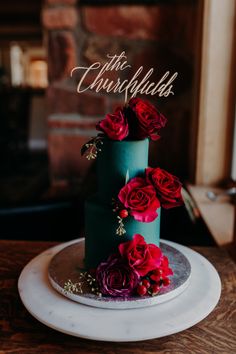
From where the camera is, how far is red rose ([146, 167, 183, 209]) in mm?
652

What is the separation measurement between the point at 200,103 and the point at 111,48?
0.45 metres

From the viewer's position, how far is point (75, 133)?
5.59 ft

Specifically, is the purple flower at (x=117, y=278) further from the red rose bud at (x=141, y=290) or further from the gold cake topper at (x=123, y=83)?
the gold cake topper at (x=123, y=83)

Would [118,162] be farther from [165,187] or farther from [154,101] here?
[154,101]

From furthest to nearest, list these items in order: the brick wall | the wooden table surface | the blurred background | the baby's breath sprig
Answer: the brick wall → the blurred background → the baby's breath sprig → the wooden table surface

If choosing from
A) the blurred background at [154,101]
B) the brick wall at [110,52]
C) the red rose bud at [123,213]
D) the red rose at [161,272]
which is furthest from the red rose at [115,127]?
the brick wall at [110,52]

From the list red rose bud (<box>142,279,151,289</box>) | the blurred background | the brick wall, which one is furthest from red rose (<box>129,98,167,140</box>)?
the brick wall

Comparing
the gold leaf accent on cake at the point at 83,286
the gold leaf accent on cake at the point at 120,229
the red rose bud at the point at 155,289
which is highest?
the gold leaf accent on cake at the point at 120,229

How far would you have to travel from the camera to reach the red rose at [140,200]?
62 centimetres

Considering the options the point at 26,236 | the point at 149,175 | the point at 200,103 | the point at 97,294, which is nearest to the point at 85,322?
the point at 97,294

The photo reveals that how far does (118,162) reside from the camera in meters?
A: 0.67

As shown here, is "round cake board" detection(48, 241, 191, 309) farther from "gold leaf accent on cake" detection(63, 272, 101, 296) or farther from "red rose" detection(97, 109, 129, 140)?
→ "red rose" detection(97, 109, 129, 140)

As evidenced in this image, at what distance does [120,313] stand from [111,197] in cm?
18

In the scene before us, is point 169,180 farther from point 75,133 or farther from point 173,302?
point 75,133
